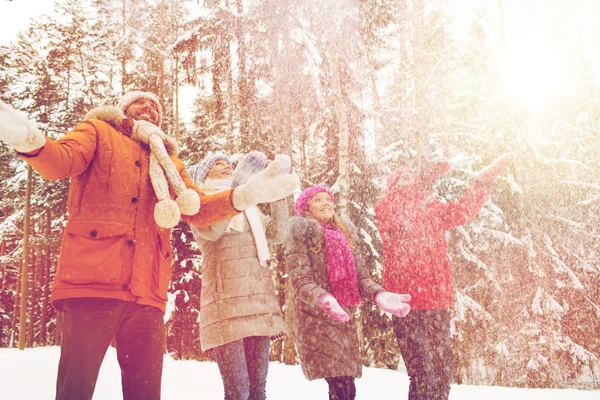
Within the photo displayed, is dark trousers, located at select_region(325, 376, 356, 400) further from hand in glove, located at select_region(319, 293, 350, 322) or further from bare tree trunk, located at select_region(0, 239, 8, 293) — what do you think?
bare tree trunk, located at select_region(0, 239, 8, 293)

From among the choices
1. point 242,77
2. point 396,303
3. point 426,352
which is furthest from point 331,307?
point 242,77

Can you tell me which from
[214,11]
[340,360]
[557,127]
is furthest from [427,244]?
[557,127]

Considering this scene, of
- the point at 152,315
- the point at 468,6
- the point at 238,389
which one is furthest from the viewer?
the point at 468,6

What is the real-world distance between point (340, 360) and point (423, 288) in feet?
3.09

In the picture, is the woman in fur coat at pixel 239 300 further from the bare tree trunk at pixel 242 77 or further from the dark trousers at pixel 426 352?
the bare tree trunk at pixel 242 77

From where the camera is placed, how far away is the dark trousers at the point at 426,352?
12.8 feet

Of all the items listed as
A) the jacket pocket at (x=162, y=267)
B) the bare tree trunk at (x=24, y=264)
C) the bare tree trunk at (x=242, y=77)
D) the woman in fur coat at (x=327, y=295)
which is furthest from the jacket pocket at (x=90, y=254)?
the bare tree trunk at (x=24, y=264)

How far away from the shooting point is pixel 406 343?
405 cm

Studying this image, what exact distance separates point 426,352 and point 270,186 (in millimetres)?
2369

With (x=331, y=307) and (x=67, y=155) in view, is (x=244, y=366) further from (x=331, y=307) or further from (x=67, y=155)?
(x=67, y=155)

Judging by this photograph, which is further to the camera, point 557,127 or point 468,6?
point 557,127

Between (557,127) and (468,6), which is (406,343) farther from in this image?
(557,127)

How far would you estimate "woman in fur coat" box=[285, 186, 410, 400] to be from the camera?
362cm

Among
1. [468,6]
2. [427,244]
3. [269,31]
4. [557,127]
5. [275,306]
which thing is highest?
[468,6]
